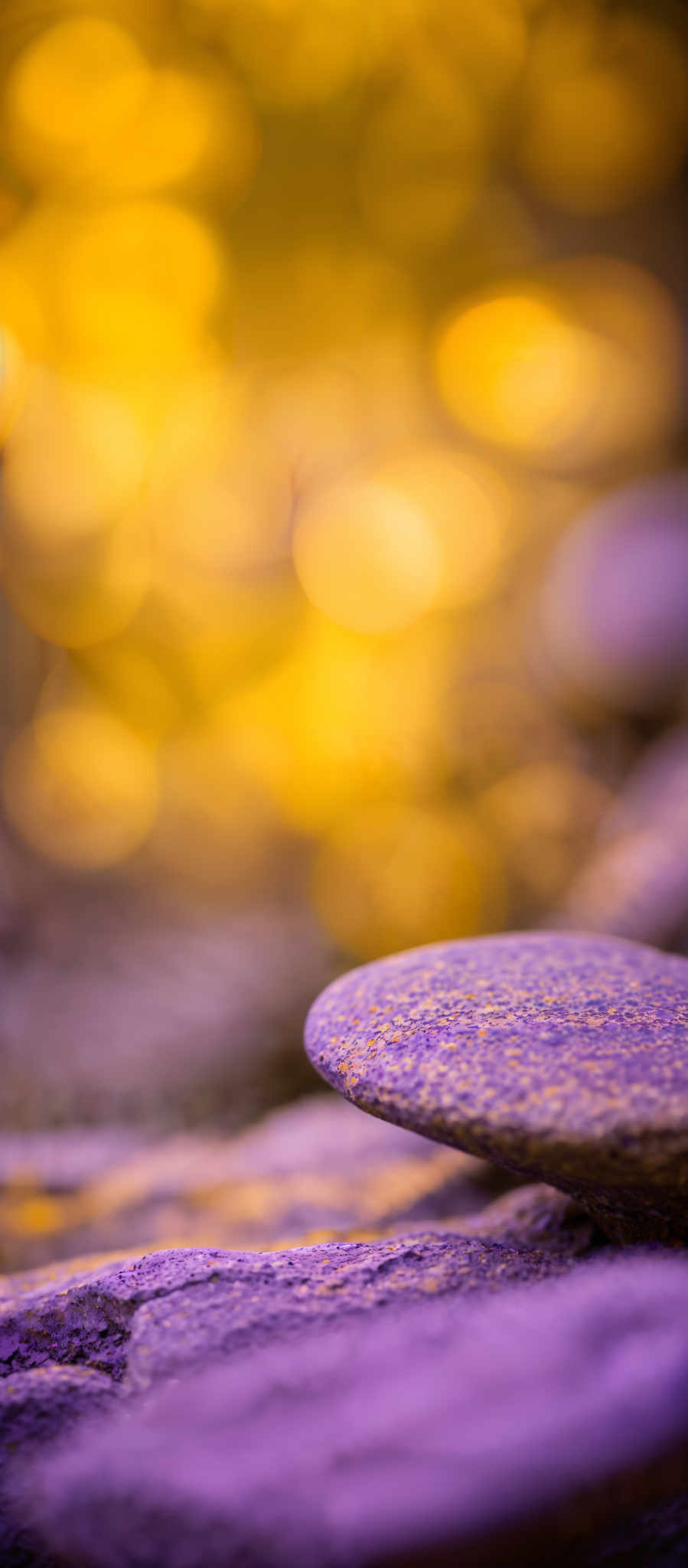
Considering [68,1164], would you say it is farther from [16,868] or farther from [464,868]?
[464,868]

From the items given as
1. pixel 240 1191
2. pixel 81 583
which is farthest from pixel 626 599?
pixel 240 1191

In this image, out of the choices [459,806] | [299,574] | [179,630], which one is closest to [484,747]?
[459,806]

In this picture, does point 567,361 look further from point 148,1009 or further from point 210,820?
point 148,1009

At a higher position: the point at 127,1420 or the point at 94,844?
the point at 94,844

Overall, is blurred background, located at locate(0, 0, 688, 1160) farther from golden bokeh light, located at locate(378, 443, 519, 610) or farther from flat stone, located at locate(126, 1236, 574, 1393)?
flat stone, located at locate(126, 1236, 574, 1393)

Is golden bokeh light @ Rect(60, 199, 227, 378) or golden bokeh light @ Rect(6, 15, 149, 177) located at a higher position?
golden bokeh light @ Rect(6, 15, 149, 177)

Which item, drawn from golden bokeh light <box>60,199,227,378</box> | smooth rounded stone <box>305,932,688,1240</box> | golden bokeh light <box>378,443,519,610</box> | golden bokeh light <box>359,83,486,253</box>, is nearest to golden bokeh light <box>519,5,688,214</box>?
golden bokeh light <box>359,83,486,253</box>
